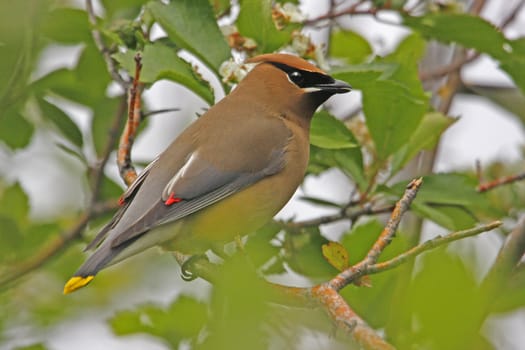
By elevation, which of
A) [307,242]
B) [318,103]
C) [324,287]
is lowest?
[307,242]

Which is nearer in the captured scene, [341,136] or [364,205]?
[341,136]

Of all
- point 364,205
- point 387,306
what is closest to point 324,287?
point 387,306

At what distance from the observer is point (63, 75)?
3652mm

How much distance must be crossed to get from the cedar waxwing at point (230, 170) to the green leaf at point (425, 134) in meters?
0.37

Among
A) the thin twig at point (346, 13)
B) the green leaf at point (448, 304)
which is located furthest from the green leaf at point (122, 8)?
the green leaf at point (448, 304)

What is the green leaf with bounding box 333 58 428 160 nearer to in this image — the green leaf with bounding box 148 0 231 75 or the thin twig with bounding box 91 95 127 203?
the green leaf with bounding box 148 0 231 75

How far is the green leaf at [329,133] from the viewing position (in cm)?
312

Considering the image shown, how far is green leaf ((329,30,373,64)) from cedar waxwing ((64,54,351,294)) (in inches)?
44.4

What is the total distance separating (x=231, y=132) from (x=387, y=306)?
855 mm

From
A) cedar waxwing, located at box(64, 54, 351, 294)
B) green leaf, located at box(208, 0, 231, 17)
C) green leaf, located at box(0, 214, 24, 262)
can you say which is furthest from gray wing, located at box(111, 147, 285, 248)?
green leaf, located at box(0, 214, 24, 262)

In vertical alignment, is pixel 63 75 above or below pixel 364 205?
above

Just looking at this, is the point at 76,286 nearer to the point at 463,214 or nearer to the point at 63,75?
the point at 63,75

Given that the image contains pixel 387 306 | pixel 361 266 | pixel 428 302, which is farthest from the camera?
pixel 387 306

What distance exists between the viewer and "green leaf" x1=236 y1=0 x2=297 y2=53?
3131 millimetres
